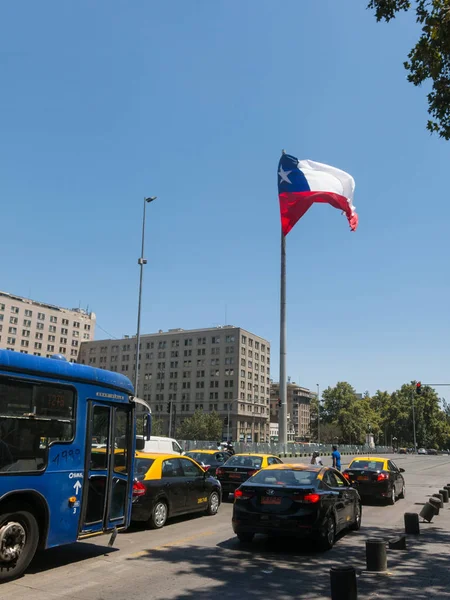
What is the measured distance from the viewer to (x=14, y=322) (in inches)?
5226

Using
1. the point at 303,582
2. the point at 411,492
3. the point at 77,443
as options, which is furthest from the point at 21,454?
the point at 411,492

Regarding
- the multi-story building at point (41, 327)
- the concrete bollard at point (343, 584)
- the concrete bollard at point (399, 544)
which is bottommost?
the concrete bollard at point (399, 544)

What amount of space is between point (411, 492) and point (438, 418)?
131m

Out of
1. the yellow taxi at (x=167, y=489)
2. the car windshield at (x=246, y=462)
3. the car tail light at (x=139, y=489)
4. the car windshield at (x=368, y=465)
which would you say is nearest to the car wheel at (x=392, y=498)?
the car windshield at (x=368, y=465)

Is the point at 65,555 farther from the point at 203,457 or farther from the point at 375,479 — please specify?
the point at 203,457

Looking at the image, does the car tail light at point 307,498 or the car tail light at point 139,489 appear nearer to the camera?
the car tail light at point 307,498

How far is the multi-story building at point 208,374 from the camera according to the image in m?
124

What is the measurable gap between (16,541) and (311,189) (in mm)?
24430

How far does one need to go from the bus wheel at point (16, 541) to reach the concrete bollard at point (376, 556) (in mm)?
4682

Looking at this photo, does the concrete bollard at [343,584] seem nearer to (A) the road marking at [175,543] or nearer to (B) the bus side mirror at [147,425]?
(A) the road marking at [175,543]

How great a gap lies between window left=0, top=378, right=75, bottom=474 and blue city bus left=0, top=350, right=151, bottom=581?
1cm

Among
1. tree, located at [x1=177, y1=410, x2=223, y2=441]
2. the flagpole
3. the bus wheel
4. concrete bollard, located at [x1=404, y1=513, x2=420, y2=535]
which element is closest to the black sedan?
concrete bollard, located at [x1=404, y1=513, x2=420, y2=535]

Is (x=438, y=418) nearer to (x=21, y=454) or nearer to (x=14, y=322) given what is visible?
(x=14, y=322)

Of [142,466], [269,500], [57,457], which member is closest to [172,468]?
[142,466]
